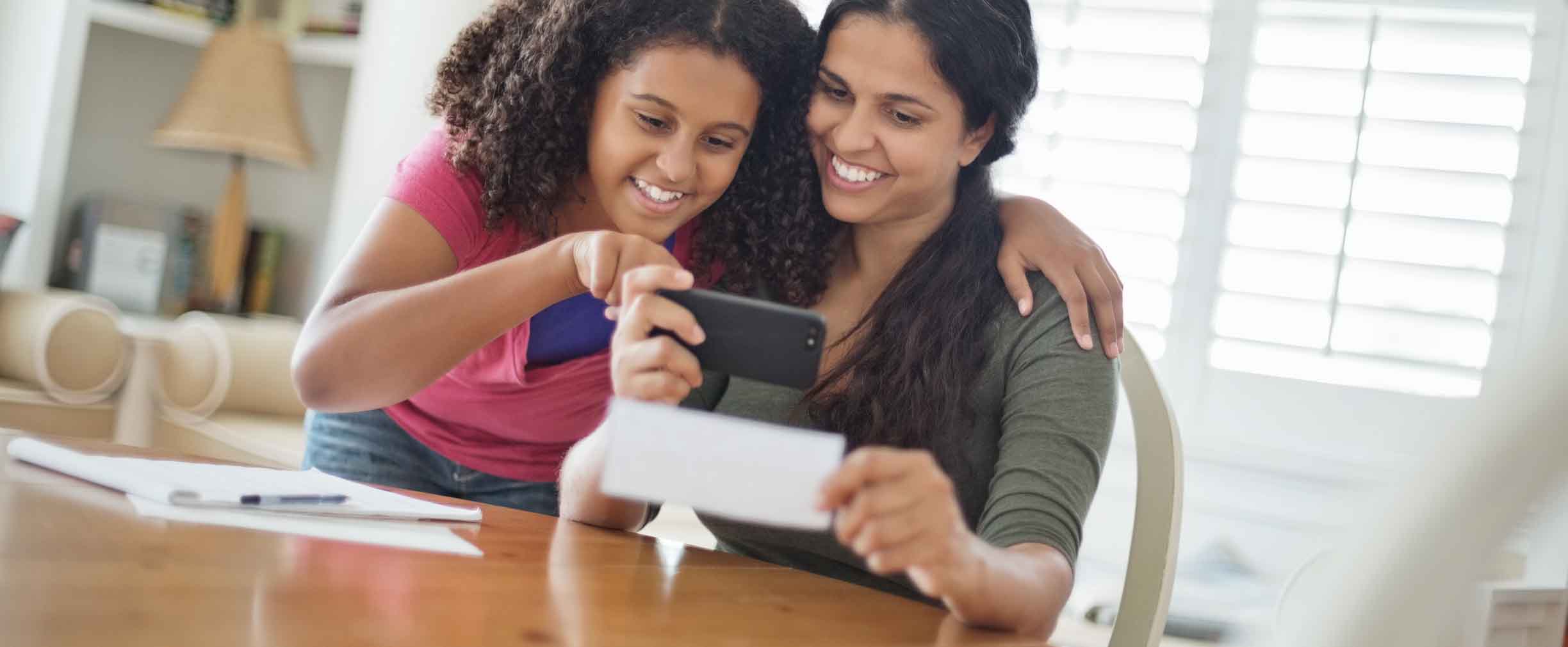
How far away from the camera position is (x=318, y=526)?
92 cm

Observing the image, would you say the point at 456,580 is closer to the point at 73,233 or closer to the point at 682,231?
the point at 682,231

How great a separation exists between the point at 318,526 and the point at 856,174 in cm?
65

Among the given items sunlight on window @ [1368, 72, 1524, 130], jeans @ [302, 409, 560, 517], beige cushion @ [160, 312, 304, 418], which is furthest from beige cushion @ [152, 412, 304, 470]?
sunlight on window @ [1368, 72, 1524, 130]

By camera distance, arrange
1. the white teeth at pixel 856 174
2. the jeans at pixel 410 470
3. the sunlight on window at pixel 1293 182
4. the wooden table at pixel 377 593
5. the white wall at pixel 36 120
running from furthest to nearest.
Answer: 1. the white wall at pixel 36 120
2. the sunlight on window at pixel 1293 182
3. the jeans at pixel 410 470
4. the white teeth at pixel 856 174
5. the wooden table at pixel 377 593

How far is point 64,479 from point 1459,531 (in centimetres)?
98

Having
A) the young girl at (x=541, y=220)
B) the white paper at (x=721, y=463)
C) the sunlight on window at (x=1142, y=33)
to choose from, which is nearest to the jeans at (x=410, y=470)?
the young girl at (x=541, y=220)

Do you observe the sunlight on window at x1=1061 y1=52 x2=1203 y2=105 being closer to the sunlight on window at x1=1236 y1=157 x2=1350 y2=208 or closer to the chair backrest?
the sunlight on window at x1=1236 y1=157 x2=1350 y2=208

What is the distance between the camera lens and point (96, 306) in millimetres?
2764

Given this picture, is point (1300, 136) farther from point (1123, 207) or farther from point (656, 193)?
point (656, 193)

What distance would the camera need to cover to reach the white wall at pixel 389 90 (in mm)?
3191

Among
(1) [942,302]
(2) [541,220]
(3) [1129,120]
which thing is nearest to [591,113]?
(2) [541,220]

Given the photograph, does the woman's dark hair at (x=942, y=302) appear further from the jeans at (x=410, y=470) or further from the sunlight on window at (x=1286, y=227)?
the sunlight on window at (x=1286, y=227)

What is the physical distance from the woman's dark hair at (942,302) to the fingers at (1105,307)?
92 mm

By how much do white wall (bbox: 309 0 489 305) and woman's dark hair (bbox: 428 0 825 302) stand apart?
1.75m
